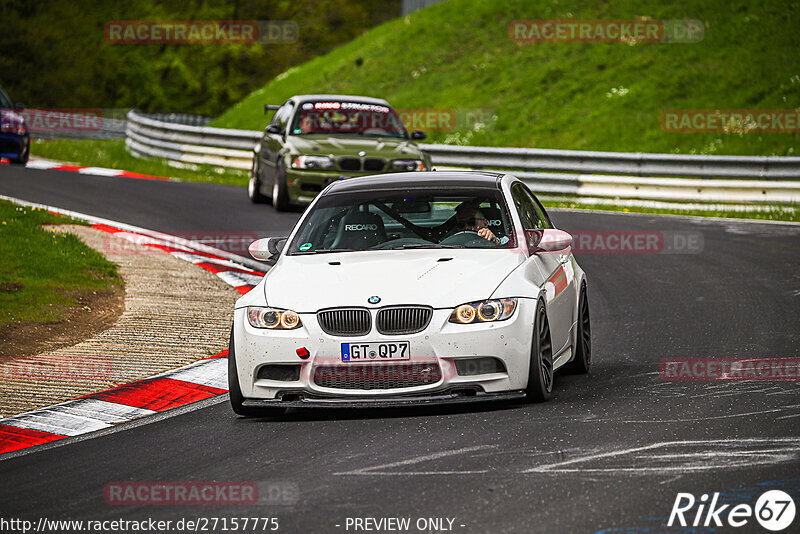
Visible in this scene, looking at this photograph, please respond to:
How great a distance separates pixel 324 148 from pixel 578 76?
45.1 ft

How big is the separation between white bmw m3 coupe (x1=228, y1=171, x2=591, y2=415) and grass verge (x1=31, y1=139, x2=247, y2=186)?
58.4ft

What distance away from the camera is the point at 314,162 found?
19688 millimetres

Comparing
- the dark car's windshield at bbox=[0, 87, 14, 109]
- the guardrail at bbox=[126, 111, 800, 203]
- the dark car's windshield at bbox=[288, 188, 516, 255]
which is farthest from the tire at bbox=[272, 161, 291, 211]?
the dark car's windshield at bbox=[288, 188, 516, 255]

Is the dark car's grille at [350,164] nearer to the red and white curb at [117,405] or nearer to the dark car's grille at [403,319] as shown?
the red and white curb at [117,405]

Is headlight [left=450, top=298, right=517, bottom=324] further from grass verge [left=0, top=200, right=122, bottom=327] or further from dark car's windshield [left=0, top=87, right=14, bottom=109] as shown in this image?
dark car's windshield [left=0, top=87, right=14, bottom=109]

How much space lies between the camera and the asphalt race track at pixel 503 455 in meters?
5.89

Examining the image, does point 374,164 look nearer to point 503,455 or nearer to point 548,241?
point 548,241

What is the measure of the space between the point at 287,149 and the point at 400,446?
43.5 ft

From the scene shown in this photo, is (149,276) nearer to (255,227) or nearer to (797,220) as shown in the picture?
(255,227)

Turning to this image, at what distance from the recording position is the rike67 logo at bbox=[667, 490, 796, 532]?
5.52 meters

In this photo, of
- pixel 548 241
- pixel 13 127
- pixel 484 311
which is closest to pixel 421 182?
pixel 548 241

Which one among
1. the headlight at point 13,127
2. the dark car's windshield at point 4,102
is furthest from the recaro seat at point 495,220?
the dark car's windshield at point 4,102

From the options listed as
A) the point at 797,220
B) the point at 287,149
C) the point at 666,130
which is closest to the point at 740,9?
the point at 666,130

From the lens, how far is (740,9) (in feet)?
106
